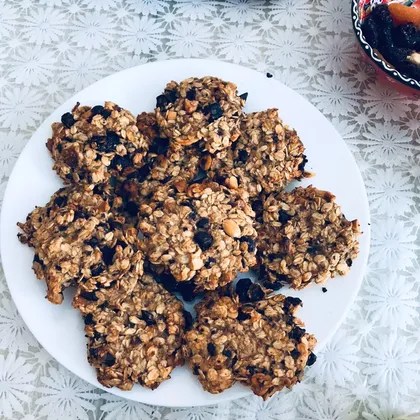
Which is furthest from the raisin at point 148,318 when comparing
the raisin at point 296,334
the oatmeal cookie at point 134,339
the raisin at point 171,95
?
the raisin at point 171,95

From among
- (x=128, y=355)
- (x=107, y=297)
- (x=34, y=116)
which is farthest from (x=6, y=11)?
(x=128, y=355)

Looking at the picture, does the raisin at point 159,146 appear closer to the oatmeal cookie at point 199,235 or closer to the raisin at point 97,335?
the oatmeal cookie at point 199,235

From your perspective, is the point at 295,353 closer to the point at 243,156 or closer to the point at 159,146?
the point at 243,156

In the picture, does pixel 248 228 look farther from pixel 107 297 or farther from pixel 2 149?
pixel 2 149

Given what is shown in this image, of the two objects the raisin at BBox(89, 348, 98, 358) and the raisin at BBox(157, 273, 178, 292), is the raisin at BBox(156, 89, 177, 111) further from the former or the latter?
the raisin at BBox(89, 348, 98, 358)

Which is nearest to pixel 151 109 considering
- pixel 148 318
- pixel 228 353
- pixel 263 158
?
pixel 263 158
